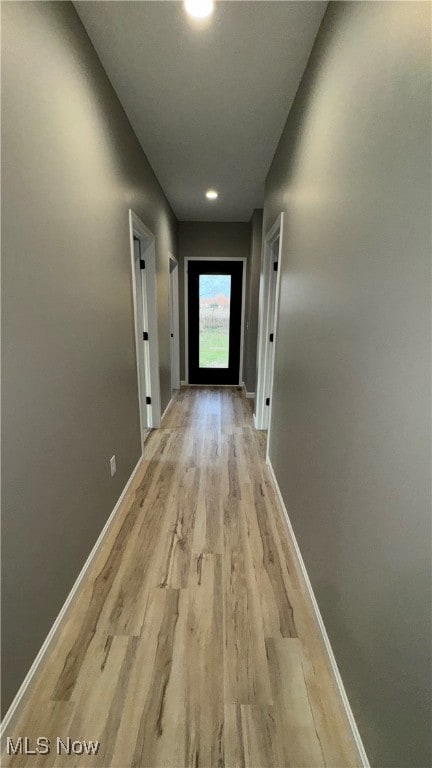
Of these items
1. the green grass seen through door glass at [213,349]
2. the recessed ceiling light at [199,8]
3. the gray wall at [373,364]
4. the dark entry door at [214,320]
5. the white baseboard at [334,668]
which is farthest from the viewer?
the green grass seen through door glass at [213,349]

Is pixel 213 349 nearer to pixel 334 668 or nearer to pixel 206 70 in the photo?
pixel 206 70

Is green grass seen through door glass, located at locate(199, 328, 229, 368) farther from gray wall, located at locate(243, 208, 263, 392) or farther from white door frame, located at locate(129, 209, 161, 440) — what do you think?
white door frame, located at locate(129, 209, 161, 440)

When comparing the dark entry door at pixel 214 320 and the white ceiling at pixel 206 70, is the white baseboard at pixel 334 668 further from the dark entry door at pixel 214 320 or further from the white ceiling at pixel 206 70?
the dark entry door at pixel 214 320

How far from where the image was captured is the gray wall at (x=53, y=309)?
100 cm

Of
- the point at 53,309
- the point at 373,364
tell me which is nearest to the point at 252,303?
the point at 53,309

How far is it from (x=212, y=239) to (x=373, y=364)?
466cm

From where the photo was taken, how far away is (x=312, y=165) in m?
1.54

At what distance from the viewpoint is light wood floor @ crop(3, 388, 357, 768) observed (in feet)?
3.26

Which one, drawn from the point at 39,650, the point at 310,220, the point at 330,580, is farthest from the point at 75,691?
the point at 310,220

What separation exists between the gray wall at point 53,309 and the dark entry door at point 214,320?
3128 mm

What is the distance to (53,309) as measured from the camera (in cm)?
123

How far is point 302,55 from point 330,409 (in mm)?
1871

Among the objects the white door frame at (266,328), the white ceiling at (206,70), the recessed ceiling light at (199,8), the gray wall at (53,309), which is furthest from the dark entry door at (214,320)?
the recessed ceiling light at (199,8)

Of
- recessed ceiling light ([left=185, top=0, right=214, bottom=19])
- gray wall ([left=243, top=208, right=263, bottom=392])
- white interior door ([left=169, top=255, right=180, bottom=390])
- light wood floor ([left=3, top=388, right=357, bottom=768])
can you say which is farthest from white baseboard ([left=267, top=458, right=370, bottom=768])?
white interior door ([left=169, top=255, right=180, bottom=390])
